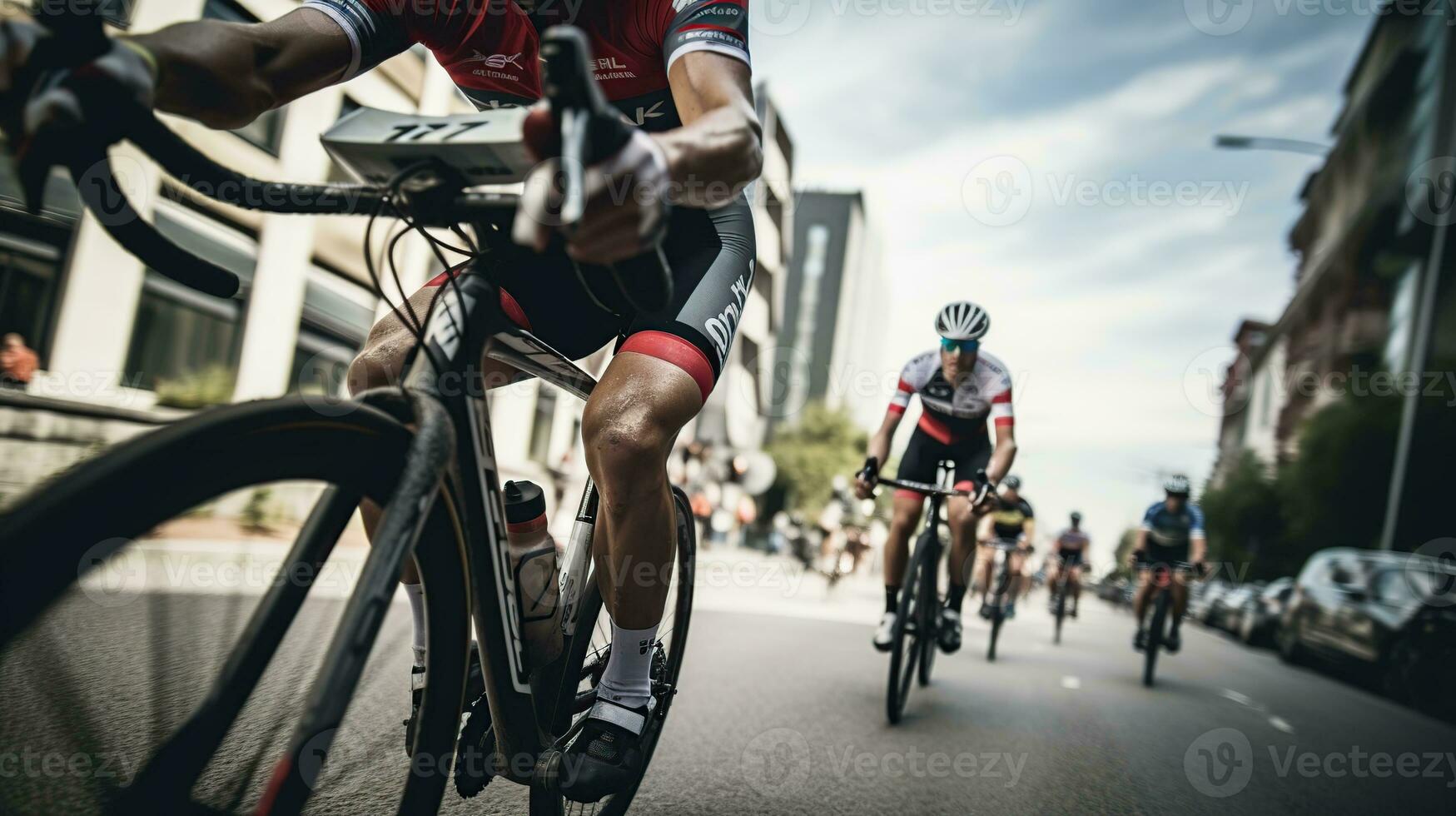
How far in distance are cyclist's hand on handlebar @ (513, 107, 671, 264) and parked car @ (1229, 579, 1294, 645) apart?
18.5 metres

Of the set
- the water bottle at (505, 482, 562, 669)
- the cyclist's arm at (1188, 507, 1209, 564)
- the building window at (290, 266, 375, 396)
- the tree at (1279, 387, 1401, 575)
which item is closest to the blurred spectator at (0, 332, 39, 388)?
the building window at (290, 266, 375, 396)

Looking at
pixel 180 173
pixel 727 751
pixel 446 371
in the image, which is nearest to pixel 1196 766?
pixel 727 751

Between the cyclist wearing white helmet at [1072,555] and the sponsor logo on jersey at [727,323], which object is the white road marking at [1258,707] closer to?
the cyclist wearing white helmet at [1072,555]

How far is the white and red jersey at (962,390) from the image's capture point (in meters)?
5.43

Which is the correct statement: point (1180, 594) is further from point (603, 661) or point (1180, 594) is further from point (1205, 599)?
point (1205, 599)

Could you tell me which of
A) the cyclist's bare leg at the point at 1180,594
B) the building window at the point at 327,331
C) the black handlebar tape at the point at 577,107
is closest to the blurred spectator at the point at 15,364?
the building window at the point at 327,331

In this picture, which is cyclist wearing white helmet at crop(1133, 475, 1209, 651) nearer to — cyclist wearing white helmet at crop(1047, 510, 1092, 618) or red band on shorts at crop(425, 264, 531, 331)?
cyclist wearing white helmet at crop(1047, 510, 1092, 618)

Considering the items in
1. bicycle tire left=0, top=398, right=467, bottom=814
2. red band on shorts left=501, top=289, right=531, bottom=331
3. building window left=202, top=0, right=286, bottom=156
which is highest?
building window left=202, top=0, right=286, bottom=156

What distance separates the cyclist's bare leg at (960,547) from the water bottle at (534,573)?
12.8 feet

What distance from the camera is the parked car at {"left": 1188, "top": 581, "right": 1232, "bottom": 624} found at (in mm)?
26109

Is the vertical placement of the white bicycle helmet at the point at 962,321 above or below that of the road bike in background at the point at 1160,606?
above

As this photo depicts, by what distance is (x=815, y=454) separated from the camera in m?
52.9

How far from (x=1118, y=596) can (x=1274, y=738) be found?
159 ft

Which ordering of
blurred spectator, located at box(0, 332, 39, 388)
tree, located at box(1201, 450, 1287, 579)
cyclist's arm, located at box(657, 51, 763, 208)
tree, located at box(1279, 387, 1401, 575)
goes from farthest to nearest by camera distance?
tree, located at box(1201, 450, 1287, 579) → tree, located at box(1279, 387, 1401, 575) → blurred spectator, located at box(0, 332, 39, 388) → cyclist's arm, located at box(657, 51, 763, 208)
